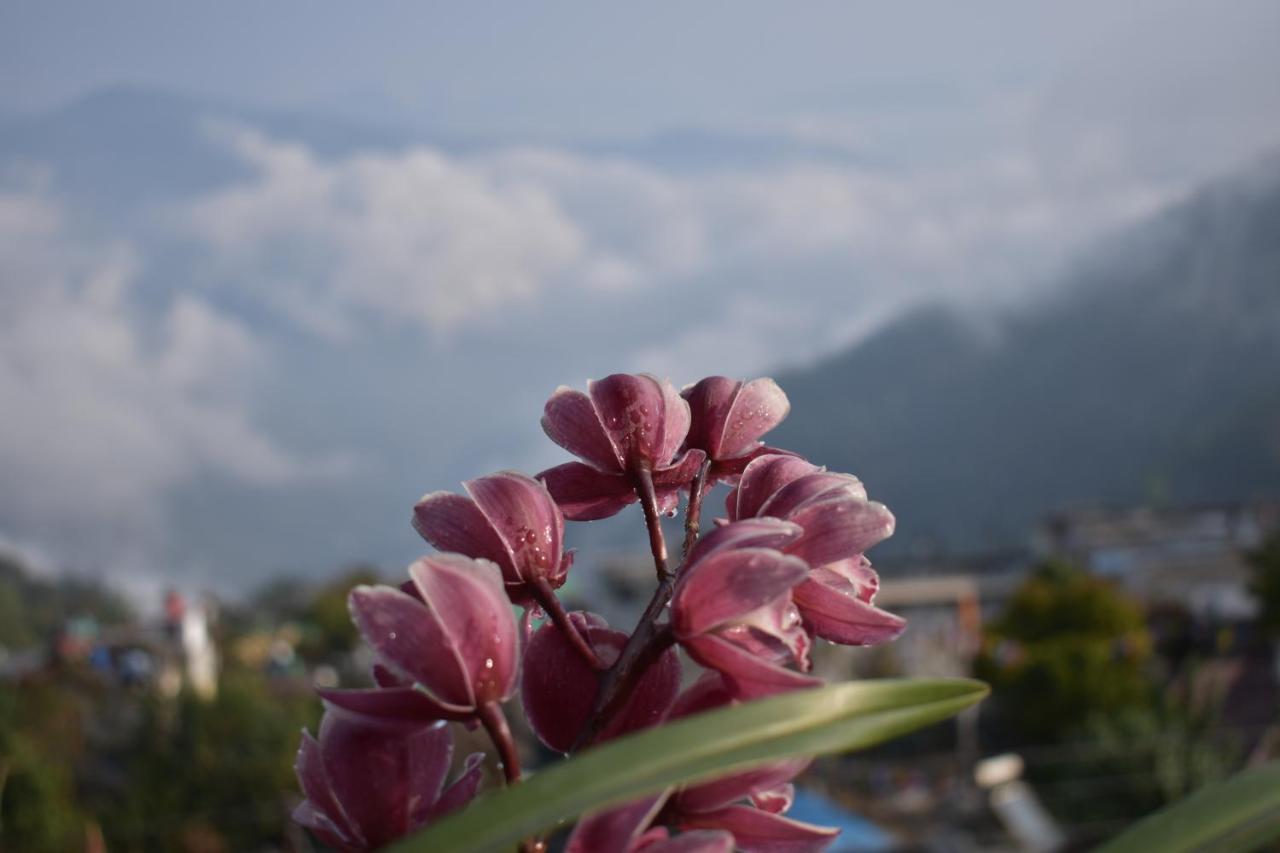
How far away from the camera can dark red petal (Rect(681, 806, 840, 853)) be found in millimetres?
350

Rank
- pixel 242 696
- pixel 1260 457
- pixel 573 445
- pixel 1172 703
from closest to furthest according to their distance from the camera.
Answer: pixel 573 445 → pixel 1172 703 → pixel 242 696 → pixel 1260 457

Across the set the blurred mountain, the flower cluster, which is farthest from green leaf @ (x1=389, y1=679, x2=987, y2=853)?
the blurred mountain

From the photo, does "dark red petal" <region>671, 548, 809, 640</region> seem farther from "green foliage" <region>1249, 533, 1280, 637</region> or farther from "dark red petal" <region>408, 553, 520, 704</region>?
"green foliage" <region>1249, 533, 1280, 637</region>

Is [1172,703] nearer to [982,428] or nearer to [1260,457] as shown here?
[1260,457]

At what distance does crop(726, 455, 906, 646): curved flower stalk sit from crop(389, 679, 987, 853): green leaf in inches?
3.6

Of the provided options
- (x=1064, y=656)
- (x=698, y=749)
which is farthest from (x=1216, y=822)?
(x=1064, y=656)

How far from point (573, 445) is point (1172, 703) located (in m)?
8.33

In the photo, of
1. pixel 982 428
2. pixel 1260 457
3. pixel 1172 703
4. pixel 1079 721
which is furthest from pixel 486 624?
pixel 982 428

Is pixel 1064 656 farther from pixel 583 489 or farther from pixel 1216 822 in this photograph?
pixel 1216 822

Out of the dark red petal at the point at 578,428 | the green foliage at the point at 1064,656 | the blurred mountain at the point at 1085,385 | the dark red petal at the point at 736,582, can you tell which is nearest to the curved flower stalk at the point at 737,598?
the dark red petal at the point at 736,582

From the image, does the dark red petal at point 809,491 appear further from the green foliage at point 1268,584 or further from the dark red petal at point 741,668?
the green foliage at point 1268,584

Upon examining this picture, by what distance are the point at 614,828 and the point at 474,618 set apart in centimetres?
7

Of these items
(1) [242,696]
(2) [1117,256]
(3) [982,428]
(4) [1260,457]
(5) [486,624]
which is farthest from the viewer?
(2) [1117,256]

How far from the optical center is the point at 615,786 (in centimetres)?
22
